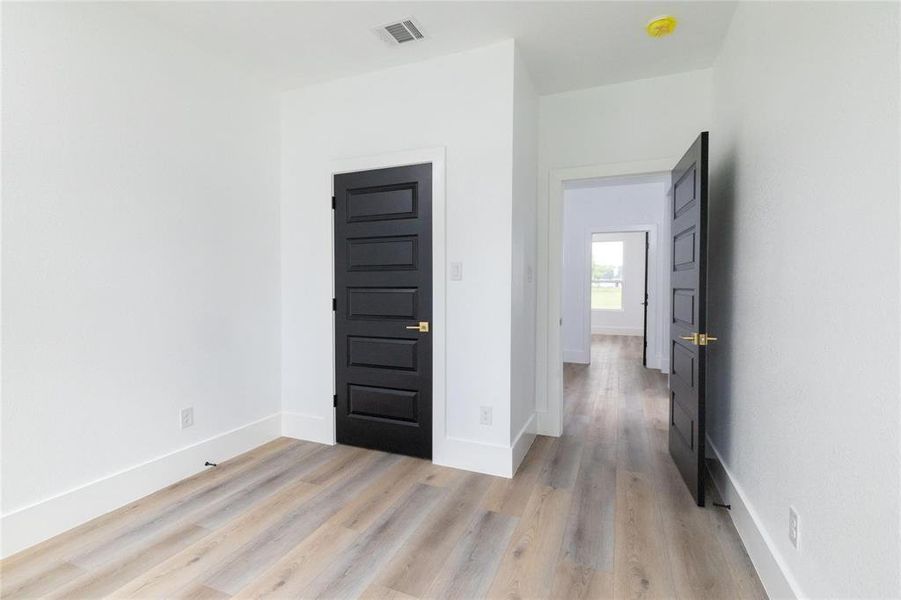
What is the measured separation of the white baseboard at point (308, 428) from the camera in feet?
10.8

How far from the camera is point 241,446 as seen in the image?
10.2 feet

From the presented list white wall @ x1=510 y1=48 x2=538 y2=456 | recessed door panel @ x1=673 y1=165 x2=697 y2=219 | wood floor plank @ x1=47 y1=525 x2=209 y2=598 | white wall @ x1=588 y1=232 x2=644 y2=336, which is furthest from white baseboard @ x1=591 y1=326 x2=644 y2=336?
wood floor plank @ x1=47 y1=525 x2=209 y2=598

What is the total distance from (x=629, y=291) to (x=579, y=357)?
15.1ft

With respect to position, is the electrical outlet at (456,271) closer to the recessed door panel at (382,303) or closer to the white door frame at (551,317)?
the recessed door panel at (382,303)

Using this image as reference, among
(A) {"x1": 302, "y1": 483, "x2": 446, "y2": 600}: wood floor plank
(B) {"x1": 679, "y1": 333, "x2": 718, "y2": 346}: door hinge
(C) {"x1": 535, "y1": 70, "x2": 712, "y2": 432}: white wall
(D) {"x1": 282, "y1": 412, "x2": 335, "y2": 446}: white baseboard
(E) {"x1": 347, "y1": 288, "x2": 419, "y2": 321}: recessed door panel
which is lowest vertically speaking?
(A) {"x1": 302, "y1": 483, "x2": 446, "y2": 600}: wood floor plank

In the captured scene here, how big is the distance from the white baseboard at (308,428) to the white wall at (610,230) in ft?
15.3

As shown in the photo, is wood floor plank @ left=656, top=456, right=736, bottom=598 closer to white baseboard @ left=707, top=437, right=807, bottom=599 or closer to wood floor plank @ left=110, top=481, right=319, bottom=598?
white baseboard @ left=707, top=437, right=807, bottom=599

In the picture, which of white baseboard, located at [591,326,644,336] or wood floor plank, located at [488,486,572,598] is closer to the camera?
wood floor plank, located at [488,486,572,598]

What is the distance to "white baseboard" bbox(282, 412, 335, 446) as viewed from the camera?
330 cm

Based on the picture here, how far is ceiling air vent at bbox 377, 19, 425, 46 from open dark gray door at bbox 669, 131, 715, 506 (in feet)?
5.71

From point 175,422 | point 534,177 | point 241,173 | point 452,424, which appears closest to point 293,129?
point 241,173

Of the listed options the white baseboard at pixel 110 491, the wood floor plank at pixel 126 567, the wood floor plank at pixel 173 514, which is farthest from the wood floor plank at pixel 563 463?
the white baseboard at pixel 110 491

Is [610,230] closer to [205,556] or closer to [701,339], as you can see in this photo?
[701,339]

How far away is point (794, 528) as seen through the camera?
5.00 ft
